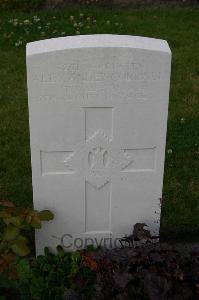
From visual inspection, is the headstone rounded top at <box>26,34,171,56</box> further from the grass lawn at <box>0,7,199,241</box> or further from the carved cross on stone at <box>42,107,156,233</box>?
the grass lawn at <box>0,7,199,241</box>

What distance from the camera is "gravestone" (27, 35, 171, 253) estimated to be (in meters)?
3.16

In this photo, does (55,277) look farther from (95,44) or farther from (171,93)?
(171,93)

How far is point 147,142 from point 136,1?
6115 mm

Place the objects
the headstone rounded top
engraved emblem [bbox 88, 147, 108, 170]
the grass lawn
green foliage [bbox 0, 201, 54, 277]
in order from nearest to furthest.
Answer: the headstone rounded top
green foliage [bbox 0, 201, 54, 277]
engraved emblem [bbox 88, 147, 108, 170]
the grass lawn

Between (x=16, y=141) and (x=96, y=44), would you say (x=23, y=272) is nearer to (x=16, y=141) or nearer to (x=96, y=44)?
(x=96, y=44)

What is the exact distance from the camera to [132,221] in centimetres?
370

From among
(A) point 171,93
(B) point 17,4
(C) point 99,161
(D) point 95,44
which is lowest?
(C) point 99,161

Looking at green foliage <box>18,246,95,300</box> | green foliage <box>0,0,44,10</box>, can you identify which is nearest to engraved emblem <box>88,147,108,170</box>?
green foliage <box>18,246,95,300</box>

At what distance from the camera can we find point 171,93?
616 centimetres

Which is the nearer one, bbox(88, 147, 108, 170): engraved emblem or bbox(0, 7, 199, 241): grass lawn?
bbox(88, 147, 108, 170): engraved emblem

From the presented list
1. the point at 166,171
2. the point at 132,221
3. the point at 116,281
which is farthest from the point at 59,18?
the point at 116,281

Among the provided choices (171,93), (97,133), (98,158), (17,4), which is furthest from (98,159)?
(17,4)

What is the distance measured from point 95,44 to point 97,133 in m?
0.52

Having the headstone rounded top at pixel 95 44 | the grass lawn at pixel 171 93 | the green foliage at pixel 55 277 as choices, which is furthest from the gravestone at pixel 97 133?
the grass lawn at pixel 171 93
